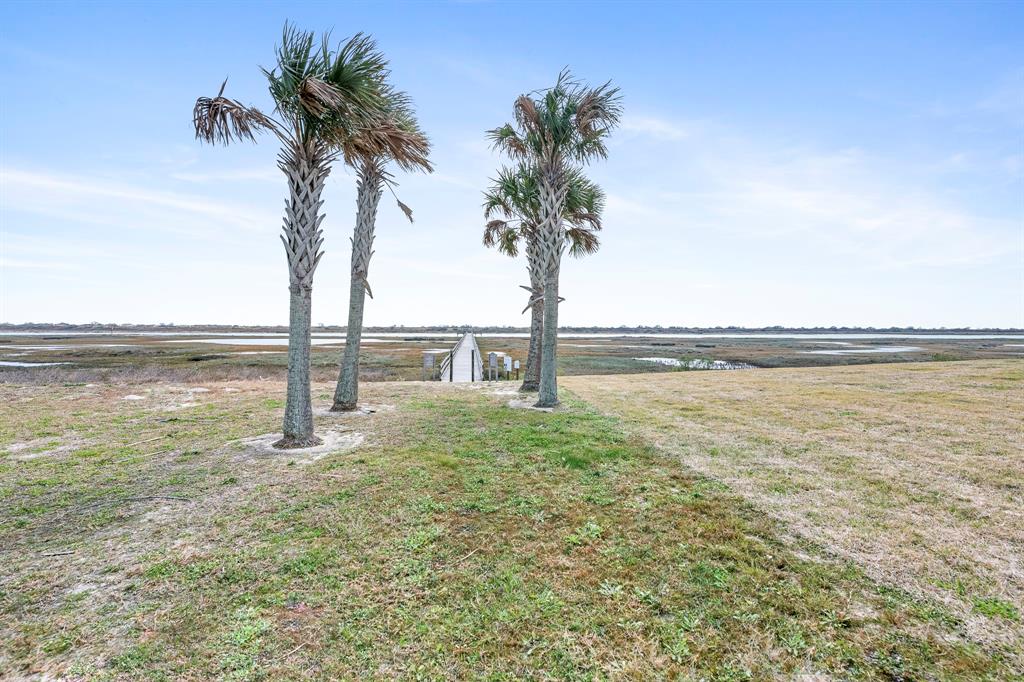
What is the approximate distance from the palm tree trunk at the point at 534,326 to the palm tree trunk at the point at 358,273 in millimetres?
5366

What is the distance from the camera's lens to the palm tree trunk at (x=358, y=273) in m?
11.4

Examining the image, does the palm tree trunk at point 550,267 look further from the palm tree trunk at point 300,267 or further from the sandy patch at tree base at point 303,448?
the palm tree trunk at point 300,267

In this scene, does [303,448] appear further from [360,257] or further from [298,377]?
[360,257]

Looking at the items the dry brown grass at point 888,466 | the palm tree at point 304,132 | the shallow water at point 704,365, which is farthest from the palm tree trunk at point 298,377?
the shallow water at point 704,365

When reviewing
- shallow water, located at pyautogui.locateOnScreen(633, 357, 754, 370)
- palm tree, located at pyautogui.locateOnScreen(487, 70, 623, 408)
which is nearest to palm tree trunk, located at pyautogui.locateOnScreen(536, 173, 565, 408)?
palm tree, located at pyautogui.locateOnScreen(487, 70, 623, 408)

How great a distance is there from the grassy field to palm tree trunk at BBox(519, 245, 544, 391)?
6.05 metres

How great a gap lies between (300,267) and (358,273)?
3497mm

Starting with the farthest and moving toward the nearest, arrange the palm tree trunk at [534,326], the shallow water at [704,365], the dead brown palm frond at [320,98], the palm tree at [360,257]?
the shallow water at [704,365]
the palm tree trunk at [534,326]
the palm tree at [360,257]
the dead brown palm frond at [320,98]

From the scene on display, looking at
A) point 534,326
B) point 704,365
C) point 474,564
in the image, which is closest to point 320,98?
point 474,564

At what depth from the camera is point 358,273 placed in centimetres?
1154


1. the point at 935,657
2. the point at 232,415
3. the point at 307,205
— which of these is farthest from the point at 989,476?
the point at 232,415

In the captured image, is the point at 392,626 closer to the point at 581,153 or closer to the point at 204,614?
the point at 204,614

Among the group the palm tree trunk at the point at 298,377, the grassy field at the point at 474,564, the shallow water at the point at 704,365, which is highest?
the palm tree trunk at the point at 298,377

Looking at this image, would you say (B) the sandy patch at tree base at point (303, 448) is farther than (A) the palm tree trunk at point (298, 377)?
No
